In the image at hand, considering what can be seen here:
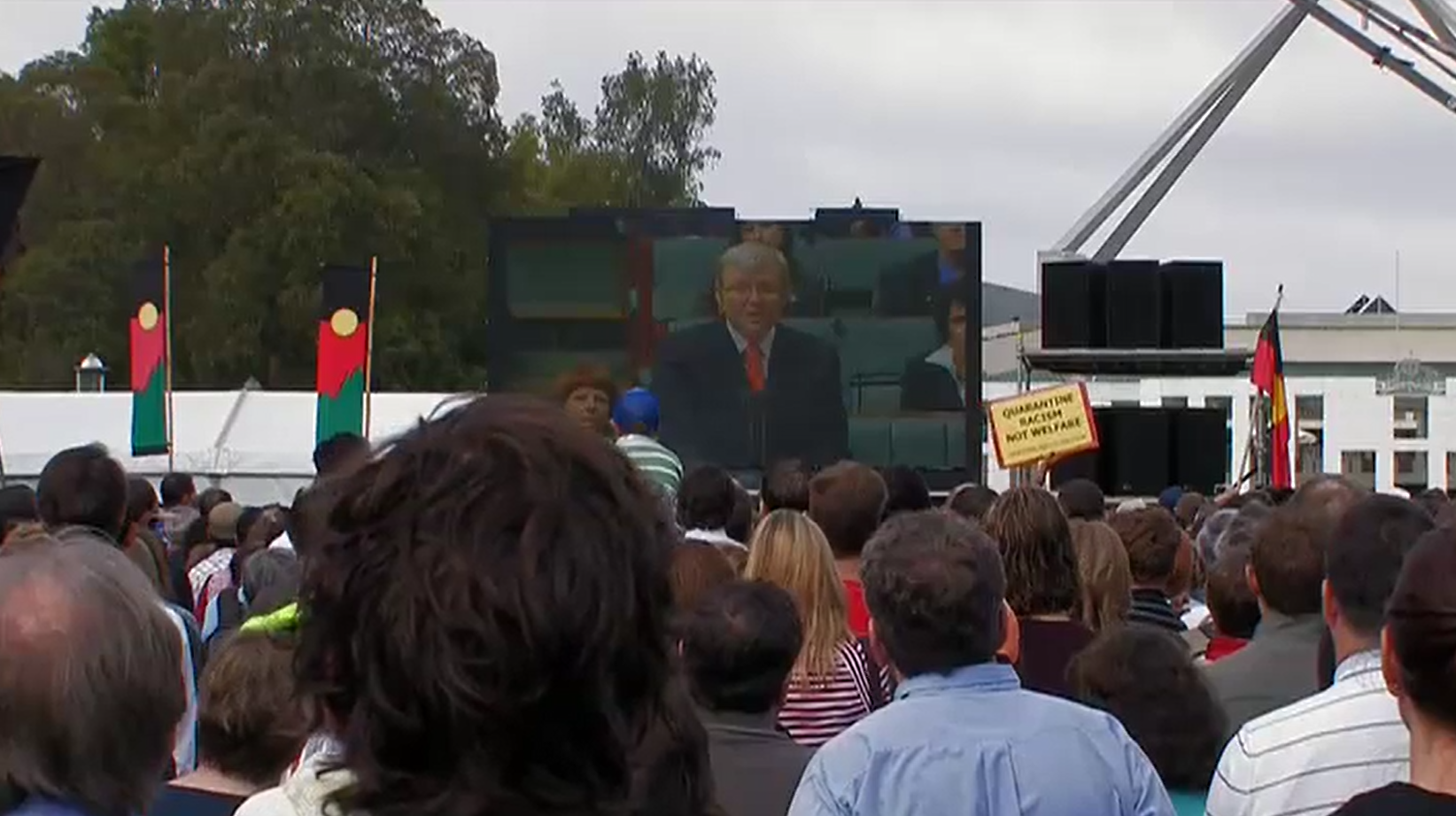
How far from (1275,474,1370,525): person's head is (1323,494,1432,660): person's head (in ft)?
1.12

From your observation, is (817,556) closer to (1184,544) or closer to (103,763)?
(1184,544)

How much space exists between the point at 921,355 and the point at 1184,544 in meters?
11.6

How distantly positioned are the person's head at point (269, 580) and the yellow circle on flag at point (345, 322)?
9.77 m

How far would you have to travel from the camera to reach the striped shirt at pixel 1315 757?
145 inches

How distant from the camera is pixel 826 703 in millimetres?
4965

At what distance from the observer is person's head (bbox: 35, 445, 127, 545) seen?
221 inches

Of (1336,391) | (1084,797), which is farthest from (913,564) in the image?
(1336,391)

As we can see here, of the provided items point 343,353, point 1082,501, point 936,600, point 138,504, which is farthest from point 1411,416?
point 936,600

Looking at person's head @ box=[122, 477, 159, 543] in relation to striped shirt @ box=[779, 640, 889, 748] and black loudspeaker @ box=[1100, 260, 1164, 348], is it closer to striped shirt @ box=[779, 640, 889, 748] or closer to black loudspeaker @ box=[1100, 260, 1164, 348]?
striped shirt @ box=[779, 640, 889, 748]

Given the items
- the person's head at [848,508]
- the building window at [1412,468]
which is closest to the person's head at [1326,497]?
the person's head at [848,508]

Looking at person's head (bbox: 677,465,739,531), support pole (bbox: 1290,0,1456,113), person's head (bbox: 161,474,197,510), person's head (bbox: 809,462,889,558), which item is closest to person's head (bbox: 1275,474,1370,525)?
person's head (bbox: 809,462,889,558)

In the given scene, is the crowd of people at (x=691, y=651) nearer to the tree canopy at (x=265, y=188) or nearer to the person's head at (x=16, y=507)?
the person's head at (x=16, y=507)

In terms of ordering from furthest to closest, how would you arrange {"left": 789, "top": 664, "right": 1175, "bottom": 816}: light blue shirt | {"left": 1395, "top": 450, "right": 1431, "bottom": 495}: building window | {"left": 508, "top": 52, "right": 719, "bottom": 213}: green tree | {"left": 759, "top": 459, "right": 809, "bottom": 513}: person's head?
{"left": 508, "top": 52, "right": 719, "bottom": 213}: green tree
{"left": 1395, "top": 450, "right": 1431, "bottom": 495}: building window
{"left": 759, "top": 459, "right": 809, "bottom": 513}: person's head
{"left": 789, "top": 664, "right": 1175, "bottom": 816}: light blue shirt

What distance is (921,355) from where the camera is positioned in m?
18.7
